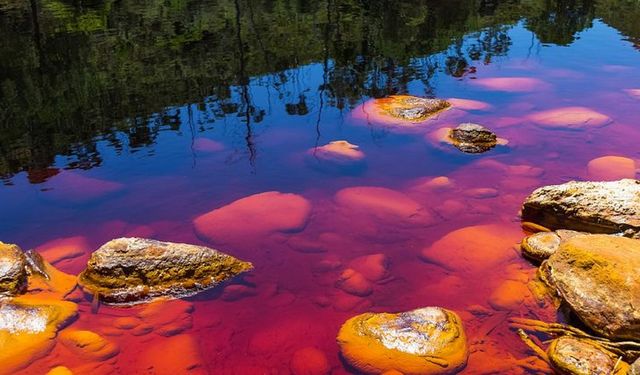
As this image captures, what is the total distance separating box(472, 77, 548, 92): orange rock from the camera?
10.2 metres

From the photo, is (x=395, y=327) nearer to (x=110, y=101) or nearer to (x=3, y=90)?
(x=110, y=101)

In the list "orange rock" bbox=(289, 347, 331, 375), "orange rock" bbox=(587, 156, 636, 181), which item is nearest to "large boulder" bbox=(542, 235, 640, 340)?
"orange rock" bbox=(289, 347, 331, 375)

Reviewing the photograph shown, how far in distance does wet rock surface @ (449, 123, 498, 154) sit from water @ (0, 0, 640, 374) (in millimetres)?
198

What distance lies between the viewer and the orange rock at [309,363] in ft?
12.8

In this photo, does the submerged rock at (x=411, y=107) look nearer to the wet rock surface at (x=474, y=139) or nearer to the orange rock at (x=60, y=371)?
the wet rock surface at (x=474, y=139)

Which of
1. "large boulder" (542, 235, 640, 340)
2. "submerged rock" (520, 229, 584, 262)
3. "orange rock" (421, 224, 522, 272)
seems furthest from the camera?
"orange rock" (421, 224, 522, 272)

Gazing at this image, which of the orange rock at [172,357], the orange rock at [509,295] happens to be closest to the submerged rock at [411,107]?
the orange rock at [509,295]

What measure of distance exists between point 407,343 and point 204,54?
36.6ft

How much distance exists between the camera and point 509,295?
4543 mm

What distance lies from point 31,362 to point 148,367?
2.84 ft

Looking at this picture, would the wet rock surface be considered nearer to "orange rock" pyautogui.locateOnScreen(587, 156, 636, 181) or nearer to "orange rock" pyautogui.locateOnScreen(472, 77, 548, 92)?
"orange rock" pyautogui.locateOnScreen(587, 156, 636, 181)

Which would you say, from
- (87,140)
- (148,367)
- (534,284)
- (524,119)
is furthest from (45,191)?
(524,119)

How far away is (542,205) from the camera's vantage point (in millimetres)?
5469

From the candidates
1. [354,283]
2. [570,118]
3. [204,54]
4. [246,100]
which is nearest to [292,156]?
[246,100]
